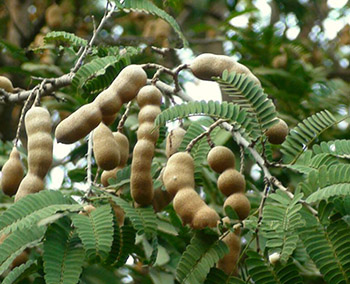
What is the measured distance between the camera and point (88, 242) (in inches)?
45.9

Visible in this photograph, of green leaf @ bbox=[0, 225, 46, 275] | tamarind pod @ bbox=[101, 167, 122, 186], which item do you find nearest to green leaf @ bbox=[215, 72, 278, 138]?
tamarind pod @ bbox=[101, 167, 122, 186]

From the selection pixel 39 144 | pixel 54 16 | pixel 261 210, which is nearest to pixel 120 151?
pixel 39 144

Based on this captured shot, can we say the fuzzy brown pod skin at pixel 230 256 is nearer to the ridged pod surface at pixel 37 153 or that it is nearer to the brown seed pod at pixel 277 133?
the brown seed pod at pixel 277 133

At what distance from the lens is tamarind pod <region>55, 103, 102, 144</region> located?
1271mm

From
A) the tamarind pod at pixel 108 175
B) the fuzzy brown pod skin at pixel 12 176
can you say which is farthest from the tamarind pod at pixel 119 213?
the fuzzy brown pod skin at pixel 12 176

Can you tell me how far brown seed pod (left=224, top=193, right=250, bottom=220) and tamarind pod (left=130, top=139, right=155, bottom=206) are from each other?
0.52ft

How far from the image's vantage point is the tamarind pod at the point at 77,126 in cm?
127

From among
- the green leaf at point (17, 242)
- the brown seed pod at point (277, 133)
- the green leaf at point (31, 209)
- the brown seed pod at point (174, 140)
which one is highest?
the brown seed pod at point (277, 133)

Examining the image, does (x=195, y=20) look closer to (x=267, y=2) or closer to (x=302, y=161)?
(x=267, y=2)

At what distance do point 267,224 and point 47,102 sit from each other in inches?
83.9

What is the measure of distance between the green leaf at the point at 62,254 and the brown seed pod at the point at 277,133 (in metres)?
0.42

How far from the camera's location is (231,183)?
1300mm

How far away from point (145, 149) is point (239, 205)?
214mm

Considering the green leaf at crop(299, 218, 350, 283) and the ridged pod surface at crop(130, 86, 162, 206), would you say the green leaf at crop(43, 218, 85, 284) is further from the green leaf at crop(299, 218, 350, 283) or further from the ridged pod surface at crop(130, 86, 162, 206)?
the green leaf at crop(299, 218, 350, 283)
